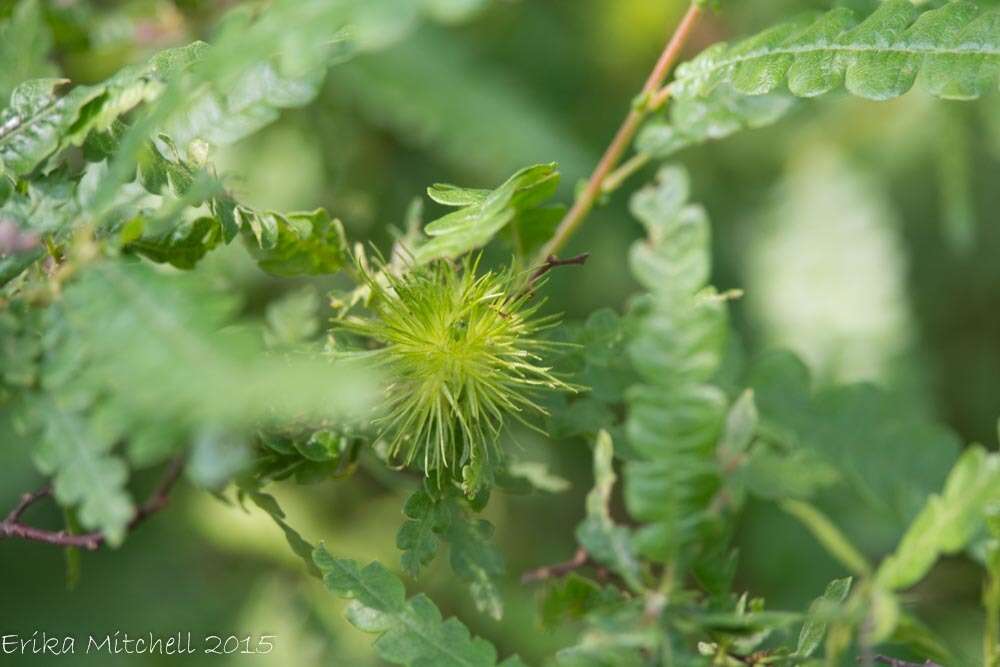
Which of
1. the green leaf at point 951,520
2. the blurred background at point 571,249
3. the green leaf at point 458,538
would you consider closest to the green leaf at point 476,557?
the green leaf at point 458,538

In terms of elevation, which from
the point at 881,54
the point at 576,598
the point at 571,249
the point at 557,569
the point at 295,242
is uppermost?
the point at 881,54

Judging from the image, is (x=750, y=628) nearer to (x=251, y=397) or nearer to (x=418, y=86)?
(x=251, y=397)

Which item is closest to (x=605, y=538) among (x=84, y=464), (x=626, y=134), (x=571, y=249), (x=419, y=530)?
(x=419, y=530)

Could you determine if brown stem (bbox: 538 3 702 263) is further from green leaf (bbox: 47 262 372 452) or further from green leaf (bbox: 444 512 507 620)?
green leaf (bbox: 47 262 372 452)

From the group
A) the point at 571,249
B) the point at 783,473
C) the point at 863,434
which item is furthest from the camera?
the point at 571,249

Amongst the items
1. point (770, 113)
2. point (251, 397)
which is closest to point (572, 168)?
point (770, 113)

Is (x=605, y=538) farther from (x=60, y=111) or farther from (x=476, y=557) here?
(x=60, y=111)

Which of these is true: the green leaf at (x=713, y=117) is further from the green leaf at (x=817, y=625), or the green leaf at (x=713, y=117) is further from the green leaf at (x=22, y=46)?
the green leaf at (x=22, y=46)
